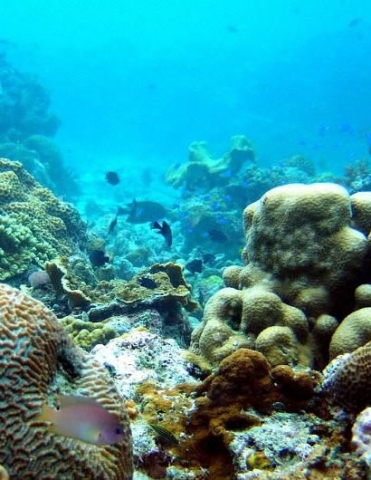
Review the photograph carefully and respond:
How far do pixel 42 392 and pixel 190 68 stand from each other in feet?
346

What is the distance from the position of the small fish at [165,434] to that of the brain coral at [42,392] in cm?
26

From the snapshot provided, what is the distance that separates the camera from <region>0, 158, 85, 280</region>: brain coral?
24.8ft

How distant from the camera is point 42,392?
7.34 ft

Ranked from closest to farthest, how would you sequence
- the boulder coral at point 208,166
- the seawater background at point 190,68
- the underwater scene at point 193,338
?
1. the underwater scene at point 193,338
2. the boulder coral at point 208,166
3. the seawater background at point 190,68

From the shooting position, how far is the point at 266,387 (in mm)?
2947

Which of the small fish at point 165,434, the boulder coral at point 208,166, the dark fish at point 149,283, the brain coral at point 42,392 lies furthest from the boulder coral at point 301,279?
the boulder coral at point 208,166

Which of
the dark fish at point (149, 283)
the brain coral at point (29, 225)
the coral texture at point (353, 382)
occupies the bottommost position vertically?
the coral texture at point (353, 382)

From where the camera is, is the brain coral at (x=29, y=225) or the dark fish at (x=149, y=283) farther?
the brain coral at (x=29, y=225)

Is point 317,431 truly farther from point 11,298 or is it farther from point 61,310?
point 61,310

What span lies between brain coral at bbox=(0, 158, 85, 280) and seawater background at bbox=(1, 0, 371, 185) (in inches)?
1875

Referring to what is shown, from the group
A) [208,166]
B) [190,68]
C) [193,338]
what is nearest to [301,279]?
[193,338]

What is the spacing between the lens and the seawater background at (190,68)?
7550 centimetres

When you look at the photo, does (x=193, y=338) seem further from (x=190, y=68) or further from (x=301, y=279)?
(x=190, y=68)

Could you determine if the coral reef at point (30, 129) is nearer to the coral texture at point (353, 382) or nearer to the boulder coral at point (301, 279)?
the boulder coral at point (301, 279)
